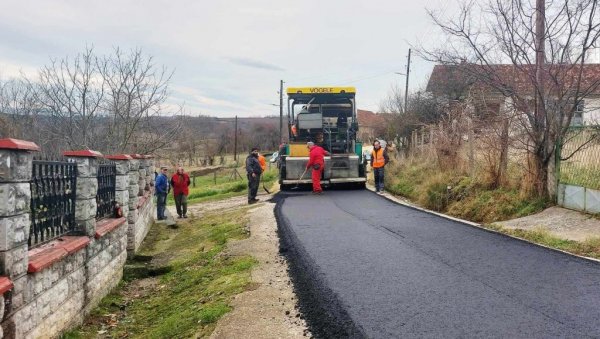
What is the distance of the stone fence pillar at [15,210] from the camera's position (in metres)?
4.32

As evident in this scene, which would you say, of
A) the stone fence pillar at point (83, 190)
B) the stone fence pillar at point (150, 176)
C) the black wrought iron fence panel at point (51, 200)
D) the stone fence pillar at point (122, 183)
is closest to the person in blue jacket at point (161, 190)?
the stone fence pillar at point (150, 176)

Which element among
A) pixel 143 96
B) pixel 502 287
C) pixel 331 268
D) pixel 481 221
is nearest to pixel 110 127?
pixel 143 96

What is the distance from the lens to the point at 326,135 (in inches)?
699

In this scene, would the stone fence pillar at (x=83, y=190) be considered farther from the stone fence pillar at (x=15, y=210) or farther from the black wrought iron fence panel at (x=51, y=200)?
the stone fence pillar at (x=15, y=210)

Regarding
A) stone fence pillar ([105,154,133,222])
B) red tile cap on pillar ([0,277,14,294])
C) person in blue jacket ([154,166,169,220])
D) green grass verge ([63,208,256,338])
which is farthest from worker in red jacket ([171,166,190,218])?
red tile cap on pillar ([0,277,14,294])

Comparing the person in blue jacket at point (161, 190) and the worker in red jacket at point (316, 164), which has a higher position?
the worker in red jacket at point (316, 164)

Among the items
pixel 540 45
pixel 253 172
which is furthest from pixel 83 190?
pixel 253 172

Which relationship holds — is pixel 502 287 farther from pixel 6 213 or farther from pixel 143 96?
pixel 143 96

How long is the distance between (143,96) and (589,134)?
16535mm

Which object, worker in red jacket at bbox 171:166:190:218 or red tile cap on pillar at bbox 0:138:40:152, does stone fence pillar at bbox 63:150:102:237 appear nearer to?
red tile cap on pillar at bbox 0:138:40:152

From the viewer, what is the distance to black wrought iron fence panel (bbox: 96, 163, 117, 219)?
8.16m

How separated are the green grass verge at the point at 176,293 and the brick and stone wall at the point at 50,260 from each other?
25 centimetres

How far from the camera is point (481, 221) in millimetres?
10680

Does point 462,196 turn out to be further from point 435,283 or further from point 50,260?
point 50,260
